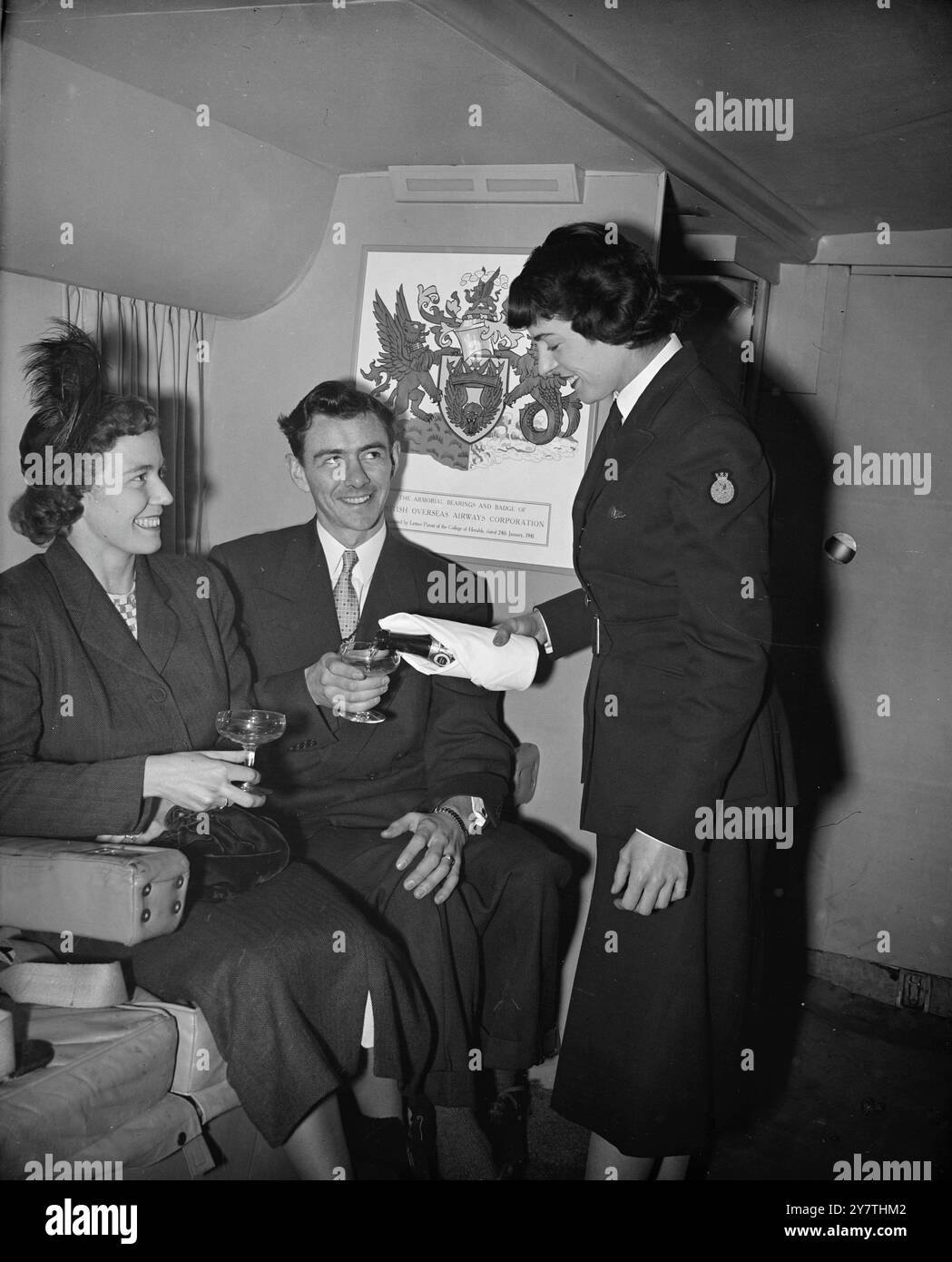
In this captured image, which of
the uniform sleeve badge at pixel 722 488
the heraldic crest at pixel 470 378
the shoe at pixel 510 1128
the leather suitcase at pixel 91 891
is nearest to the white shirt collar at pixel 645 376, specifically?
the uniform sleeve badge at pixel 722 488

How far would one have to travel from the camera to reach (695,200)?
263 cm

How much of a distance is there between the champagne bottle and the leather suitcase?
668mm

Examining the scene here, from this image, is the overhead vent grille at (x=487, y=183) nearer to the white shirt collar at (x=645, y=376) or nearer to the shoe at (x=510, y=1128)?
the white shirt collar at (x=645, y=376)

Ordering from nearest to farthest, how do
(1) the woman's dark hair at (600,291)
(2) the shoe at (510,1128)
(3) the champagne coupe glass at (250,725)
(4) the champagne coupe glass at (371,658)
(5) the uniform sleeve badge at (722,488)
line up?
1. (5) the uniform sleeve badge at (722,488)
2. (1) the woman's dark hair at (600,291)
3. (3) the champagne coupe glass at (250,725)
4. (4) the champagne coupe glass at (371,658)
5. (2) the shoe at (510,1128)

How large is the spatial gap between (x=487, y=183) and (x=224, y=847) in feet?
5.33

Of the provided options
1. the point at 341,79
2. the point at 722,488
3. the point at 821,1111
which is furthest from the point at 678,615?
the point at 821,1111

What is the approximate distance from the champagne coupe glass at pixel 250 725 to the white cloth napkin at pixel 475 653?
344mm

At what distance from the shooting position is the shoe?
2195 mm

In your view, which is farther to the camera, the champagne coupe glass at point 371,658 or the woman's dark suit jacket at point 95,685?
the champagne coupe glass at point 371,658

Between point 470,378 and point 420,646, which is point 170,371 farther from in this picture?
point 420,646

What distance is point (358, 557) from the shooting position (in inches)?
92.7

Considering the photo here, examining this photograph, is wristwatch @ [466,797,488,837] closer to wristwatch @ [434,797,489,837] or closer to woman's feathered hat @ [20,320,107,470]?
wristwatch @ [434,797,489,837]

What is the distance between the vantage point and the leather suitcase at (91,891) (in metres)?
1.64
